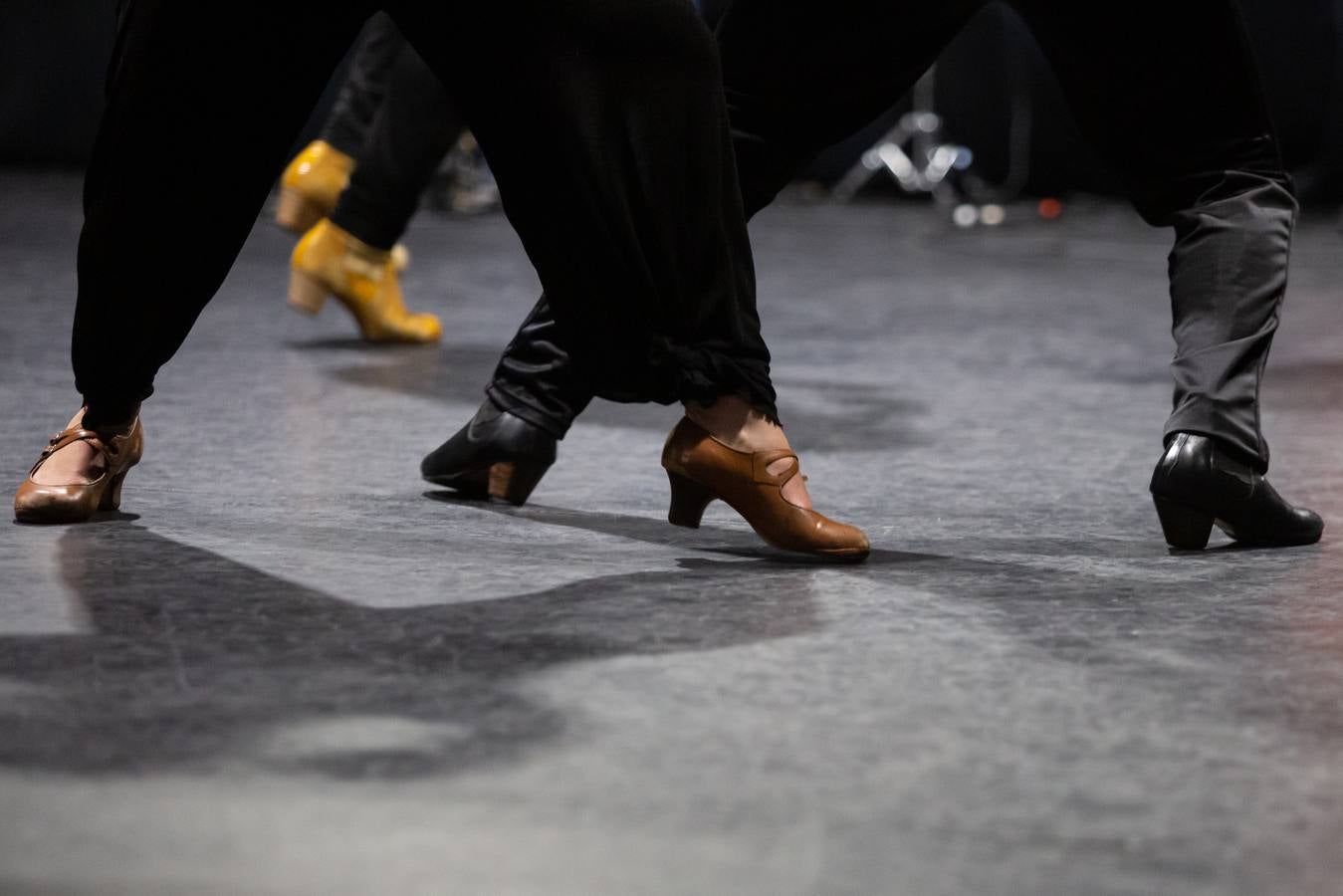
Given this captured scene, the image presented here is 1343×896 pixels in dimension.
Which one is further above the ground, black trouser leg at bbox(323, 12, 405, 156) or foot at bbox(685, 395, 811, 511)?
black trouser leg at bbox(323, 12, 405, 156)

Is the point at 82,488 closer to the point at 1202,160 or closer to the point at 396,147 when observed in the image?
the point at 1202,160

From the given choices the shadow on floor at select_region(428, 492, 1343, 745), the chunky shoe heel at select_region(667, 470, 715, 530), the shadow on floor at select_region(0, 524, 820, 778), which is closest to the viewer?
the shadow on floor at select_region(0, 524, 820, 778)

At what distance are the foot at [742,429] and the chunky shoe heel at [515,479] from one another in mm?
324

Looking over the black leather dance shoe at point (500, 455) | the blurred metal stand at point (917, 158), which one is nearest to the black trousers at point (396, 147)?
the black leather dance shoe at point (500, 455)

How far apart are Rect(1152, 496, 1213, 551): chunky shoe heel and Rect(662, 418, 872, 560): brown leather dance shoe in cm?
31

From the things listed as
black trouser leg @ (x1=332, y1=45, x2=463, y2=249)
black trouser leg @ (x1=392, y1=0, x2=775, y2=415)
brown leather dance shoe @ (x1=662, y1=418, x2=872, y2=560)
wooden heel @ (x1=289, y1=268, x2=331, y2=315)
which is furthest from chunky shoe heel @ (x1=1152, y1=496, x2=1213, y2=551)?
wooden heel @ (x1=289, y1=268, x2=331, y2=315)

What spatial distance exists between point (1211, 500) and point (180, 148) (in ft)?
3.31

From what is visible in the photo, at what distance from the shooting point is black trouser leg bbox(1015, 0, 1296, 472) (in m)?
1.91

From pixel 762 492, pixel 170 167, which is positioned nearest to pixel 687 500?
pixel 762 492

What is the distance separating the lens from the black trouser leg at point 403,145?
10.5ft

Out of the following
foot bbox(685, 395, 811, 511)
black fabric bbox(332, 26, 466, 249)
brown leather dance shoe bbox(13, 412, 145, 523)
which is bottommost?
brown leather dance shoe bbox(13, 412, 145, 523)

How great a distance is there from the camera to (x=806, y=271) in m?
4.92

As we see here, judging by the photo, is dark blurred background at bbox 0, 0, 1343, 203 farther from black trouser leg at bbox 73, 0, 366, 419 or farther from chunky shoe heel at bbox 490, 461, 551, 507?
black trouser leg at bbox 73, 0, 366, 419

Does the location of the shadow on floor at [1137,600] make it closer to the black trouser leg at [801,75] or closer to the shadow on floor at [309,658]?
the shadow on floor at [309,658]
